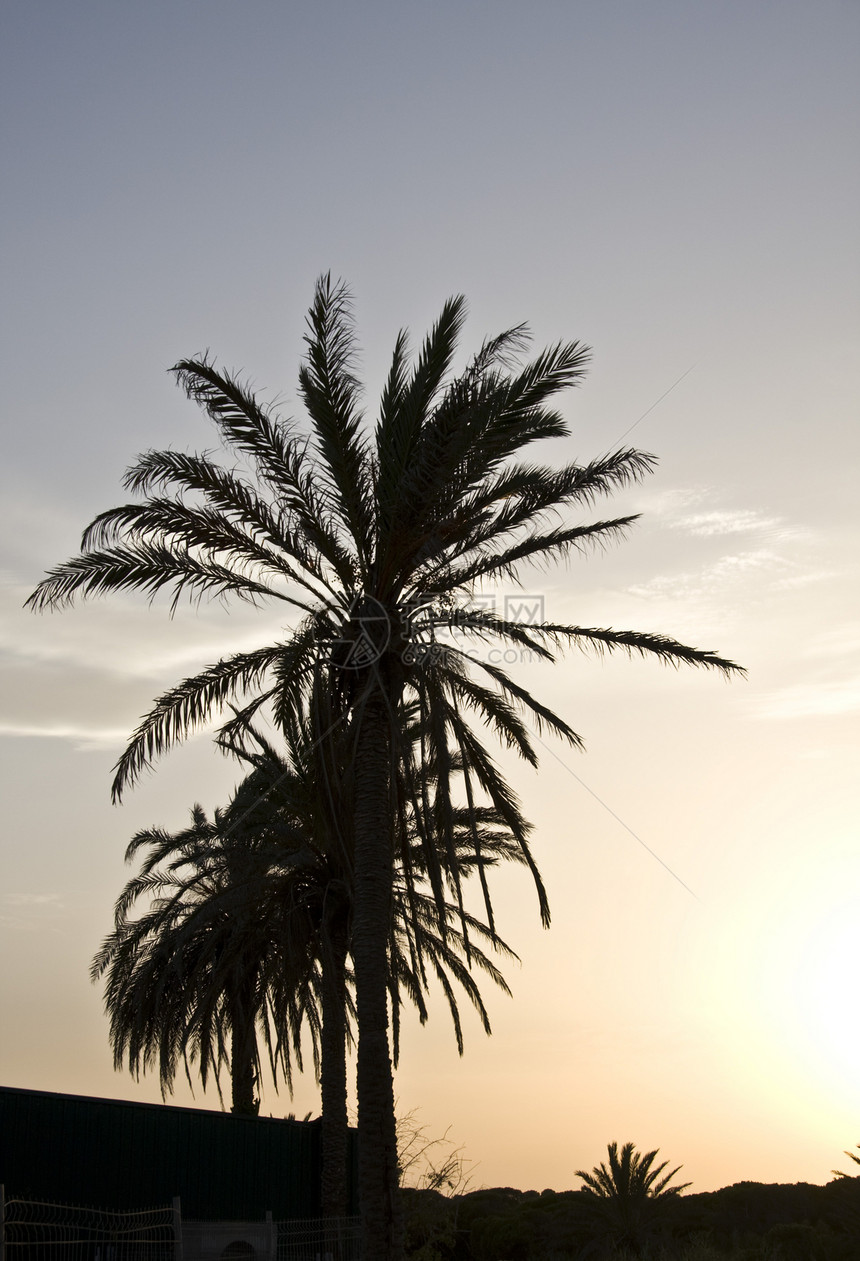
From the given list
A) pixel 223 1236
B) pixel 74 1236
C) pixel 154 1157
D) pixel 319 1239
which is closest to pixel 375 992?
pixel 74 1236

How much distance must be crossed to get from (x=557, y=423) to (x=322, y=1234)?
14.1m

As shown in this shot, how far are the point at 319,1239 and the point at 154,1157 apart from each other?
129 inches

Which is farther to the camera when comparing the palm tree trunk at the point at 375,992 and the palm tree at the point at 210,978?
the palm tree at the point at 210,978

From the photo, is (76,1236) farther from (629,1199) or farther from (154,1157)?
(629,1199)

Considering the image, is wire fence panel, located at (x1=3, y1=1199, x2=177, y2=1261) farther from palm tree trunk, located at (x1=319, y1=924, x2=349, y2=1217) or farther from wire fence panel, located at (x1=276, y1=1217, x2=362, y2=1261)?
palm tree trunk, located at (x1=319, y1=924, x2=349, y2=1217)

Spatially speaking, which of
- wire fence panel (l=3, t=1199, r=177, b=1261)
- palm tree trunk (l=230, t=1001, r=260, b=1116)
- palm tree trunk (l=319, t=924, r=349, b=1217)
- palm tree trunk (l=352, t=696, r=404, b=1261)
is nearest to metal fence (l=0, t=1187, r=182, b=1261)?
wire fence panel (l=3, t=1199, r=177, b=1261)

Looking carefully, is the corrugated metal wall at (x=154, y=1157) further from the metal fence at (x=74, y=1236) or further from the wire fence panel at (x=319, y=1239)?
the wire fence panel at (x=319, y=1239)

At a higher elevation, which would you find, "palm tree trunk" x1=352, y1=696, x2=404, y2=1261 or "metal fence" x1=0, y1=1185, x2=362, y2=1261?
"palm tree trunk" x1=352, y1=696, x2=404, y2=1261

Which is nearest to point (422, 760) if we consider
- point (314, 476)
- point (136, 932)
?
point (314, 476)

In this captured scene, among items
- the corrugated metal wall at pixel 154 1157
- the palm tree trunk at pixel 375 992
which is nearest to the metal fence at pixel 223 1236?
the corrugated metal wall at pixel 154 1157

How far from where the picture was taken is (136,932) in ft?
75.7

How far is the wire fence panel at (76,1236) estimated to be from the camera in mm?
11070

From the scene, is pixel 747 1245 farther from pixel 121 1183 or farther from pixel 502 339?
pixel 502 339

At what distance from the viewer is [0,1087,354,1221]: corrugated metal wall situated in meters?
15.8
